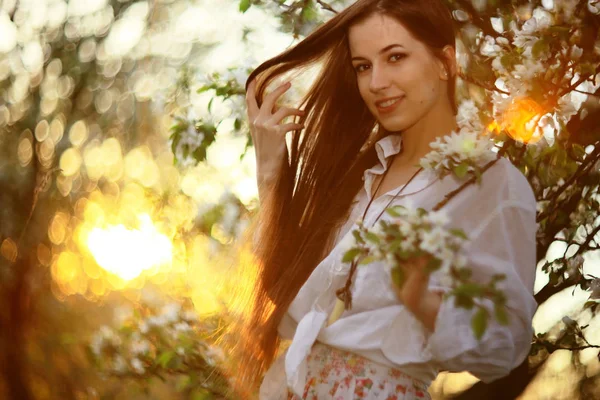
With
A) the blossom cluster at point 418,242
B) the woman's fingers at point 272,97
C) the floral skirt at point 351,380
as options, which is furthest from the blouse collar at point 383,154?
the blossom cluster at point 418,242

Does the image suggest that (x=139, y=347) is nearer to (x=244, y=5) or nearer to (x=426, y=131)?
(x=244, y=5)

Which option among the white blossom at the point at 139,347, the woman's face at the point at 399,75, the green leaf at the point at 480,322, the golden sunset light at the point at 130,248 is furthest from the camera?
the golden sunset light at the point at 130,248

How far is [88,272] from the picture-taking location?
159 inches

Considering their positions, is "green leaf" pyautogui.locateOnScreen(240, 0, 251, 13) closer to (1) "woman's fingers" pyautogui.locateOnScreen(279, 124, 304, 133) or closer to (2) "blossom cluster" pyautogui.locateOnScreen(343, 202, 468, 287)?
(1) "woman's fingers" pyautogui.locateOnScreen(279, 124, 304, 133)

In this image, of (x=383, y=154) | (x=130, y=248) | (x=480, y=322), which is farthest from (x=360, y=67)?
(x=130, y=248)

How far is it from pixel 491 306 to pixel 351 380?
1.09 ft

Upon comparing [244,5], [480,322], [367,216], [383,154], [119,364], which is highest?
[244,5]

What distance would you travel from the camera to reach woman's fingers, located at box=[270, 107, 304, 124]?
1.70 m

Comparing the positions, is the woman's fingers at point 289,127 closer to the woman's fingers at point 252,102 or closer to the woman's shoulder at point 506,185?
the woman's fingers at point 252,102

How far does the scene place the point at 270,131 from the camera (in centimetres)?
170

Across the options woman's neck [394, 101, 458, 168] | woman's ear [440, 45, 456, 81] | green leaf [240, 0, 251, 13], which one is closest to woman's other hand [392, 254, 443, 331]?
woman's neck [394, 101, 458, 168]

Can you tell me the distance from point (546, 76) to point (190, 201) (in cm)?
184

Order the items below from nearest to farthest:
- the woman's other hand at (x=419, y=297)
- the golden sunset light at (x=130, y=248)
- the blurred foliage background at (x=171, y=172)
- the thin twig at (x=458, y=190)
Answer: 1. the woman's other hand at (x=419, y=297)
2. the thin twig at (x=458, y=190)
3. the blurred foliage background at (x=171, y=172)
4. the golden sunset light at (x=130, y=248)

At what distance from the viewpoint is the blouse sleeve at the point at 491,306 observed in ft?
4.11
